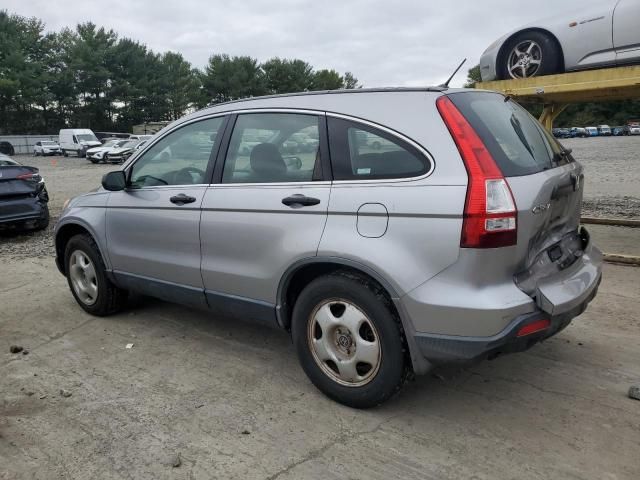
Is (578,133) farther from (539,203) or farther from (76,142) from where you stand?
(539,203)

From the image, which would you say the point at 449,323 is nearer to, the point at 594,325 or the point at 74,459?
the point at 74,459

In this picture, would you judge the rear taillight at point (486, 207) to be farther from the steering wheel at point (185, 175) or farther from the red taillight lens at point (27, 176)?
the red taillight lens at point (27, 176)

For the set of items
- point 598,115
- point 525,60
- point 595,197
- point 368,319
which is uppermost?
point 598,115

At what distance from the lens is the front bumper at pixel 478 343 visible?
2633 mm

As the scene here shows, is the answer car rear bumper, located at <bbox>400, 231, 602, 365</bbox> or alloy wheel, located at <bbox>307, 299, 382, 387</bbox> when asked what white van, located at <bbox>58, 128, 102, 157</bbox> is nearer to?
alloy wheel, located at <bbox>307, 299, 382, 387</bbox>

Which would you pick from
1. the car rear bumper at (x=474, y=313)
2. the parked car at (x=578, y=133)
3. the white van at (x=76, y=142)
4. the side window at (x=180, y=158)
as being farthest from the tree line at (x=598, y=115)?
the car rear bumper at (x=474, y=313)

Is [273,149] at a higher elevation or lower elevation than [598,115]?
lower

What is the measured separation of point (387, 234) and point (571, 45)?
17.2 ft

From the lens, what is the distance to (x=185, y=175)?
3.99 m

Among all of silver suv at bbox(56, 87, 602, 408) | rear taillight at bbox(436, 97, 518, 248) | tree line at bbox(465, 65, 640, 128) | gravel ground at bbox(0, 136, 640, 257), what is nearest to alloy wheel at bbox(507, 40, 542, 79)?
gravel ground at bbox(0, 136, 640, 257)

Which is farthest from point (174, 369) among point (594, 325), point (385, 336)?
point (594, 325)

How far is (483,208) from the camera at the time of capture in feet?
8.47

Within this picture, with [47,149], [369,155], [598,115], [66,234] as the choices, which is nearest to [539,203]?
[369,155]

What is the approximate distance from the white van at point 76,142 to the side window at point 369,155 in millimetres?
40808
